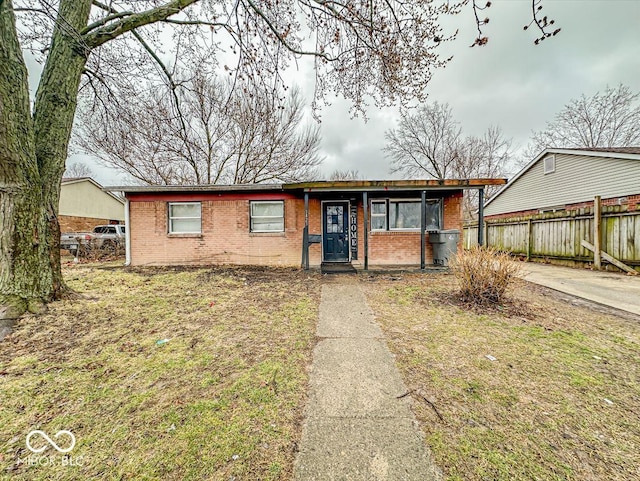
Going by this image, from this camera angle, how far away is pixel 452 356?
2.92 m

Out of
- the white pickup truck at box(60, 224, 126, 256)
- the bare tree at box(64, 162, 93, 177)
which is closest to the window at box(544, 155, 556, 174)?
the white pickup truck at box(60, 224, 126, 256)

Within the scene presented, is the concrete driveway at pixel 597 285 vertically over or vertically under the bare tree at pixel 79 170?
under

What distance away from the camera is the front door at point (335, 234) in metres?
9.79

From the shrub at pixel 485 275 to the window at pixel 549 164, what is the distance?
42.1ft

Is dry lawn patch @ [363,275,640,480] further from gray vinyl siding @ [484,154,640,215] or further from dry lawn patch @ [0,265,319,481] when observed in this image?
gray vinyl siding @ [484,154,640,215]

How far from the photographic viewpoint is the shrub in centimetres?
459

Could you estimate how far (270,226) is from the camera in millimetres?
9766

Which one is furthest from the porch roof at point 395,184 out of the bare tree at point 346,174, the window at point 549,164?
the bare tree at point 346,174

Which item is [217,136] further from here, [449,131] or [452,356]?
[449,131]

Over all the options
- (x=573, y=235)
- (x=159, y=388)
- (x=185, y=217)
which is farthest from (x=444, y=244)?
(x=185, y=217)

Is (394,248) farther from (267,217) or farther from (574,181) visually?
(574,181)

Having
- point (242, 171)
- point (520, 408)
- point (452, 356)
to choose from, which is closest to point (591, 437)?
point (520, 408)

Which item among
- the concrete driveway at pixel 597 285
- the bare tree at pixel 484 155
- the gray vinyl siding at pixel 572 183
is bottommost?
the concrete driveway at pixel 597 285

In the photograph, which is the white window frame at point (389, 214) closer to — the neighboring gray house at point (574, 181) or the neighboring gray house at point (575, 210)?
the neighboring gray house at point (575, 210)
